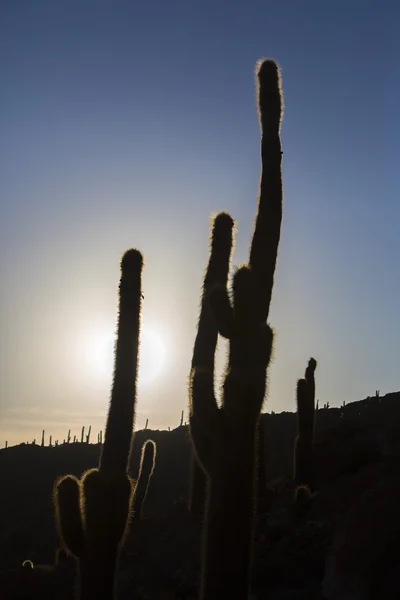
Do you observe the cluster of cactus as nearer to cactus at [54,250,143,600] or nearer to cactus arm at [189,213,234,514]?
cactus at [54,250,143,600]

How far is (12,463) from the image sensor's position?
56062 mm

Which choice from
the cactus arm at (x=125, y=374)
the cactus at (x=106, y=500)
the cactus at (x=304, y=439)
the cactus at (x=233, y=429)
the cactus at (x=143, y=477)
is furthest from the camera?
the cactus at (x=304, y=439)

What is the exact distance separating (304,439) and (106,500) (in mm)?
13112

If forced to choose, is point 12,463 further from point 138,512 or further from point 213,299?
point 213,299

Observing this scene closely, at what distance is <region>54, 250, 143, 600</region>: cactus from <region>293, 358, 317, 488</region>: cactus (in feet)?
39.5

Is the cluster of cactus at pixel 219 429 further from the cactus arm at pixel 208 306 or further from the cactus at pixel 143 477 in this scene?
the cactus at pixel 143 477

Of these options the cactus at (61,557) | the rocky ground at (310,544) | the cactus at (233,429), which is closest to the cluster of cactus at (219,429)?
Result: the cactus at (233,429)

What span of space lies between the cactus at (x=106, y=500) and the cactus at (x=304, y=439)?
39.5 feet

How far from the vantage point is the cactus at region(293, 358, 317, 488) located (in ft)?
70.5

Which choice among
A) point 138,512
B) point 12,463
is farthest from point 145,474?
point 12,463

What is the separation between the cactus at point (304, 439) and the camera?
2148 centimetres

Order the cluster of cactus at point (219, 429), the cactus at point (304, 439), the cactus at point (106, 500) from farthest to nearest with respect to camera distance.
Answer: the cactus at point (304, 439) → the cactus at point (106, 500) → the cluster of cactus at point (219, 429)

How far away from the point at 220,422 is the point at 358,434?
19.5 meters

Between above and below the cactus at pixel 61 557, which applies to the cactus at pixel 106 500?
above
